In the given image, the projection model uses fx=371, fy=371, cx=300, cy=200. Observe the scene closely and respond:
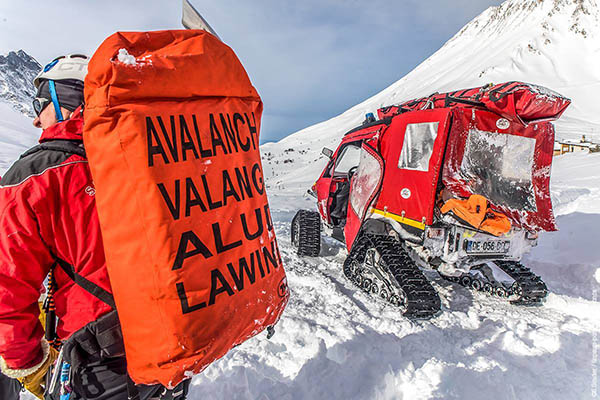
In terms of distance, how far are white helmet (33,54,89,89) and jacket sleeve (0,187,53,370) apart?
1.90 ft

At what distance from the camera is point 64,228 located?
1.47m

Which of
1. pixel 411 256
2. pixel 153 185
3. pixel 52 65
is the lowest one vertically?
pixel 411 256

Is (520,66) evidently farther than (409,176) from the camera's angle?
Yes

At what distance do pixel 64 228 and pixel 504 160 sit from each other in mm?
4246

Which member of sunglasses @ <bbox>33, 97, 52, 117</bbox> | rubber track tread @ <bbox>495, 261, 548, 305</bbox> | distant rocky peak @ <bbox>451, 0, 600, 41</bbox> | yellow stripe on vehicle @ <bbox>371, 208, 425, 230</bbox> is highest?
distant rocky peak @ <bbox>451, 0, 600, 41</bbox>

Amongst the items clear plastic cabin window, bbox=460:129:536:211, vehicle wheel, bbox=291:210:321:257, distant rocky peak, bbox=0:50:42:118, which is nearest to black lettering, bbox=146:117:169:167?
clear plastic cabin window, bbox=460:129:536:211

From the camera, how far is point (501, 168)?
416 cm

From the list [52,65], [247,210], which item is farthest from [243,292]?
[52,65]

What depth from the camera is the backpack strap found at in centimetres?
148

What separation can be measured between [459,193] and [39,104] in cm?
369

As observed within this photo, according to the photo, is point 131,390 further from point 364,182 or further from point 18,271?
point 364,182

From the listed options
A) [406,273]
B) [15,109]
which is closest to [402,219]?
[406,273]

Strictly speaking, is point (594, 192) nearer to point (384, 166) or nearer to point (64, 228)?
point (384, 166)

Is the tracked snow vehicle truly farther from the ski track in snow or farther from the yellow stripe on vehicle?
the ski track in snow
